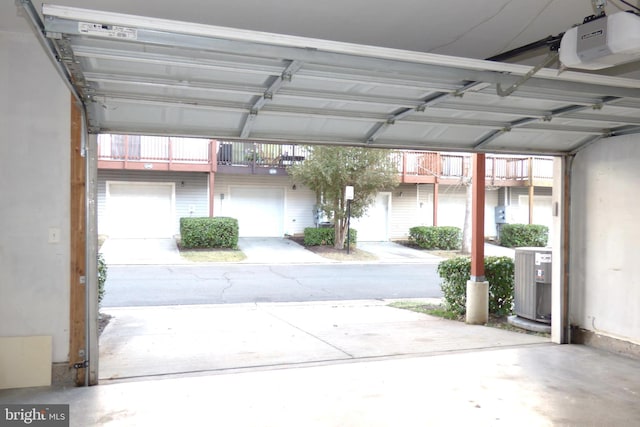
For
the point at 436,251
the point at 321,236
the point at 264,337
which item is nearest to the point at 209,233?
the point at 321,236

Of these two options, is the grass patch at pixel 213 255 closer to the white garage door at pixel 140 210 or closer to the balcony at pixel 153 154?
the white garage door at pixel 140 210

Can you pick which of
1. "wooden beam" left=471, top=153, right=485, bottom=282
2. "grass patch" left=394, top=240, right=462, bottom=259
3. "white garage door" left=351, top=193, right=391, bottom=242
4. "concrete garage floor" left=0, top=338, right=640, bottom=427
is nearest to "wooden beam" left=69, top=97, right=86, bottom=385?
"concrete garage floor" left=0, top=338, right=640, bottom=427

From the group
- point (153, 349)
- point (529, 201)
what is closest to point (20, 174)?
point (153, 349)

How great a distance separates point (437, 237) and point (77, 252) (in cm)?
1878

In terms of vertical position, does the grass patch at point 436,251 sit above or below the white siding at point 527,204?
below

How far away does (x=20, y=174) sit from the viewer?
180 inches

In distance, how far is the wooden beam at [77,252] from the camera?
4.64 m

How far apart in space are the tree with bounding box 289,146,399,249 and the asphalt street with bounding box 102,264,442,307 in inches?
138

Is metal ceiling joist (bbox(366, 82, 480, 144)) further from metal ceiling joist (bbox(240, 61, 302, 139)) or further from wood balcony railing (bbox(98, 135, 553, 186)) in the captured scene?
wood balcony railing (bbox(98, 135, 553, 186))

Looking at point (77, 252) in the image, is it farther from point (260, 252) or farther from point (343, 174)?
point (343, 174)

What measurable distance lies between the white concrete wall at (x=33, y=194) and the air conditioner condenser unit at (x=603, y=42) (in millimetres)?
4223

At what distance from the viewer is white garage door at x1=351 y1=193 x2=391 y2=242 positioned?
2322 cm

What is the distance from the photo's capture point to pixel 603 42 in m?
3.00

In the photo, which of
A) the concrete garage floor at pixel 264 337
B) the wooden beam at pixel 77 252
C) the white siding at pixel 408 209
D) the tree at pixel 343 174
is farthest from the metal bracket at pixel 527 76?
the white siding at pixel 408 209
